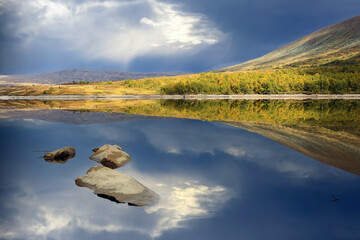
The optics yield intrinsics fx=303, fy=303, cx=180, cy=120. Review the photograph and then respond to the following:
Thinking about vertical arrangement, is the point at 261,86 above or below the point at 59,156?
above

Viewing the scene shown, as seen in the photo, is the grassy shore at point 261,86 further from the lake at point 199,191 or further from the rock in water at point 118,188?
the rock in water at point 118,188

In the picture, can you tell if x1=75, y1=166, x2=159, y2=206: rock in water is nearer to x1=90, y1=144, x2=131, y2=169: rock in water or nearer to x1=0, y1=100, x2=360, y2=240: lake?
x1=0, y1=100, x2=360, y2=240: lake

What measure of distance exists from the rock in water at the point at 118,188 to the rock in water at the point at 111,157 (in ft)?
12.8

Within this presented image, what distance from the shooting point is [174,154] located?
928 inches

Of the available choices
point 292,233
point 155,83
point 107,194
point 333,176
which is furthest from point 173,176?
point 155,83

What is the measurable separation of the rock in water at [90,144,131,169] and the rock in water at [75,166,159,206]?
153 inches

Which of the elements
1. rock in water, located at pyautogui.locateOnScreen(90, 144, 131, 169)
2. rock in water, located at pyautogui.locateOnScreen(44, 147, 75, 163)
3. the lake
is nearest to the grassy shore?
the lake

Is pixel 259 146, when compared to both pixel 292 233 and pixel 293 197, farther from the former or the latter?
pixel 292 233

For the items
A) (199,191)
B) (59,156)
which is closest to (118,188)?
(199,191)

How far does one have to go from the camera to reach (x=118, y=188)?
14.7 m

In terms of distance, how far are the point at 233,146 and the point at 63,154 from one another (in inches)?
550

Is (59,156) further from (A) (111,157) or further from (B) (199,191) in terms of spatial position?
(B) (199,191)

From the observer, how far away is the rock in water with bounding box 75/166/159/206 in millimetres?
13961

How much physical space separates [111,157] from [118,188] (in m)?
6.50
